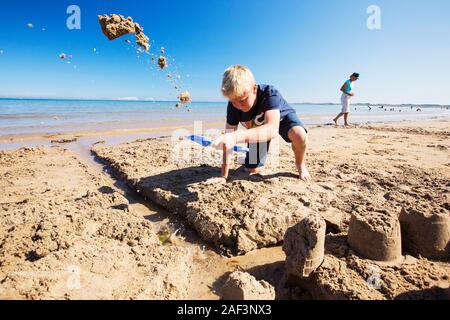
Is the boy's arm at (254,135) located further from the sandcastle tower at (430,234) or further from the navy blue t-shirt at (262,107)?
the sandcastle tower at (430,234)

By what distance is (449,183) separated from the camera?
301cm

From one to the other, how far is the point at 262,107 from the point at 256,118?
15cm

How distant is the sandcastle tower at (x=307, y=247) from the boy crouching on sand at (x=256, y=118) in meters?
0.92

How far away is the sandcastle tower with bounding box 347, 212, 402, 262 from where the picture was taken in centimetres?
→ 158

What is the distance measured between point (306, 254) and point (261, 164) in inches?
78.6

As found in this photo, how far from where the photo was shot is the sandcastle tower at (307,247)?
59.6 inches

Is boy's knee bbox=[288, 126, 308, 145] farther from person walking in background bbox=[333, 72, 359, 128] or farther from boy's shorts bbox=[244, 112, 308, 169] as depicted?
person walking in background bbox=[333, 72, 359, 128]

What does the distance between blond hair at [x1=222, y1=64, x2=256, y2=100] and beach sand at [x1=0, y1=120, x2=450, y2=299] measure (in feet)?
2.74

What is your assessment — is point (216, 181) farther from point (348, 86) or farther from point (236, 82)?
point (348, 86)

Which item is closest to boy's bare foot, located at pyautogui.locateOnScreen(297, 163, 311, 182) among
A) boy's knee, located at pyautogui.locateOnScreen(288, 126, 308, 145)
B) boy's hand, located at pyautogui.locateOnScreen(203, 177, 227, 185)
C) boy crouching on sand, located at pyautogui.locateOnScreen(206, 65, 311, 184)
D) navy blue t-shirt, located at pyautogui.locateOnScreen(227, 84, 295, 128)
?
boy crouching on sand, located at pyautogui.locateOnScreen(206, 65, 311, 184)
